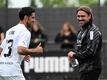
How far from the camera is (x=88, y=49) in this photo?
9.20 meters

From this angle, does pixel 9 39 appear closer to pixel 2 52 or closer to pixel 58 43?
pixel 2 52

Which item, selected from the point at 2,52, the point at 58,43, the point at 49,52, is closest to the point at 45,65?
the point at 49,52

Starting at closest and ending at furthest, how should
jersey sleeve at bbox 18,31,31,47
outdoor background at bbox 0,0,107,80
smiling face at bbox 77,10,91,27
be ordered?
jersey sleeve at bbox 18,31,31,47 < smiling face at bbox 77,10,91,27 < outdoor background at bbox 0,0,107,80

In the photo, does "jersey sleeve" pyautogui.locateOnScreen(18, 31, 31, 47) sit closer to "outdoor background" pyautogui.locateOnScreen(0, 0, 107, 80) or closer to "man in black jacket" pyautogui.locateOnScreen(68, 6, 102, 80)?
"man in black jacket" pyautogui.locateOnScreen(68, 6, 102, 80)

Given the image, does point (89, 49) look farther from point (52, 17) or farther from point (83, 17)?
point (52, 17)

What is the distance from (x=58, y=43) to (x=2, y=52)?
32.1 feet

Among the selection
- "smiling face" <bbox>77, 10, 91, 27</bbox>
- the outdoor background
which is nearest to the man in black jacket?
"smiling face" <bbox>77, 10, 91, 27</bbox>

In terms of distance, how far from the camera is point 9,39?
30.8ft

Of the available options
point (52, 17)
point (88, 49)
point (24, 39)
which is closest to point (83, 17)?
point (88, 49)

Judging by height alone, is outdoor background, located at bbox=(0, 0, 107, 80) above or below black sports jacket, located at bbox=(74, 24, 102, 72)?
below

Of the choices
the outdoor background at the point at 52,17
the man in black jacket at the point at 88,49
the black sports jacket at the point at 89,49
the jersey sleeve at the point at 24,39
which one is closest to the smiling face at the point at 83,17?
the man in black jacket at the point at 88,49

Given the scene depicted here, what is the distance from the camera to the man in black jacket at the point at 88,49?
9.22 metres

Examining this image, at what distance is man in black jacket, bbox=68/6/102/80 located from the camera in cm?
922

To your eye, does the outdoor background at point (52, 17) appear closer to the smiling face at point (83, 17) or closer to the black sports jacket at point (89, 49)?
the black sports jacket at point (89, 49)
